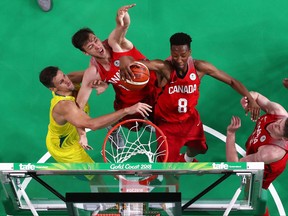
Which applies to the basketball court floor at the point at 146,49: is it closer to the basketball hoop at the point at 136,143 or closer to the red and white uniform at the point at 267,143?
the basketball hoop at the point at 136,143

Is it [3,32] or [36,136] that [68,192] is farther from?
[3,32]

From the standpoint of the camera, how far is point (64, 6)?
21.5 feet

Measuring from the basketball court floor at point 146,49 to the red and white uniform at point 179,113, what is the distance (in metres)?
0.65

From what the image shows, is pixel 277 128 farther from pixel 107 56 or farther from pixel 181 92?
pixel 107 56

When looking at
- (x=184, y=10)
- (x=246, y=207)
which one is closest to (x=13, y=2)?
(x=184, y=10)

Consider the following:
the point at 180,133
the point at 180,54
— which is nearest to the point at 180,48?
the point at 180,54

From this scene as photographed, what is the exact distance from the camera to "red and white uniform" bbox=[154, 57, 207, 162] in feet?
14.9

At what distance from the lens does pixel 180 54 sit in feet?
14.2

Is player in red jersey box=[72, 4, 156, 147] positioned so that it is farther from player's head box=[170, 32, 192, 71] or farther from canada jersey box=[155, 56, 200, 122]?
player's head box=[170, 32, 192, 71]

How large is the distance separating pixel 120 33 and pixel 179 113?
3.21ft

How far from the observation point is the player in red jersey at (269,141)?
14.0 ft

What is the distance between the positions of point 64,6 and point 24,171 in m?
3.34

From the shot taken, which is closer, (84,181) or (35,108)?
(84,181)

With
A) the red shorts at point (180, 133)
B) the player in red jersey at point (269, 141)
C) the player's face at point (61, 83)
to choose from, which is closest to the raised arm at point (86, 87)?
the player's face at point (61, 83)
